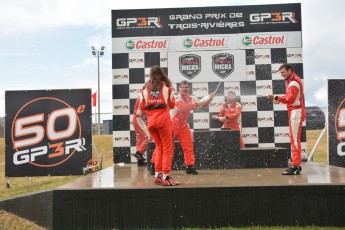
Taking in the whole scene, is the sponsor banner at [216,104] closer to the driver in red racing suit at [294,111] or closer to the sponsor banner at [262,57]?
the sponsor banner at [262,57]

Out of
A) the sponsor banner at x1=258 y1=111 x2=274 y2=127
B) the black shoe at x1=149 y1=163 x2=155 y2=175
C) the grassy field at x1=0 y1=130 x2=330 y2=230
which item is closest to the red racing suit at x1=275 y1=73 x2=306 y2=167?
the grassy field at x1=0 y1=130 x2=330 y2=230

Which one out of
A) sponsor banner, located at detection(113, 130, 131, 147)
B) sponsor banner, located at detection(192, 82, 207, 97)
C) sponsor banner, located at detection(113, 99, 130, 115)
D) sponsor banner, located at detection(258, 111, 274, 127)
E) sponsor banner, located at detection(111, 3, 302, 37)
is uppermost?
sponsor banner, located at detection(111, 3, 302, 37)

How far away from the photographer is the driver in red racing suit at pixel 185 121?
15.4ft

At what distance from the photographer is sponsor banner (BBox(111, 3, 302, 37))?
22.4ft

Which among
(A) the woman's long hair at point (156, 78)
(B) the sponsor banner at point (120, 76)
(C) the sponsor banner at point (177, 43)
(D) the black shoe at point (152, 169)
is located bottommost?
(D) the black shoe at point (152, 169)

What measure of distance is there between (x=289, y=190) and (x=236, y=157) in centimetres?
200

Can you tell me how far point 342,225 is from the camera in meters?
3.29

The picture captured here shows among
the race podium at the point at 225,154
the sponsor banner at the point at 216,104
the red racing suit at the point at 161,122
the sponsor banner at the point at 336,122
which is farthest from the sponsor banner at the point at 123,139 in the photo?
the sponsor banner at the point at 336,122

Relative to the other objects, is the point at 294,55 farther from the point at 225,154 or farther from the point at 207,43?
the point at 225,154

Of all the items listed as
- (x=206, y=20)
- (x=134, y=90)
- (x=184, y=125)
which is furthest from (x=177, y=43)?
(x=184, y=125)

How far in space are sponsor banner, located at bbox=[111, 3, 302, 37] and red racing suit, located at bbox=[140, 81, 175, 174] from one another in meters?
3.31

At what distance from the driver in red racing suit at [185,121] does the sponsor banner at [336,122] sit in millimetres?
2713

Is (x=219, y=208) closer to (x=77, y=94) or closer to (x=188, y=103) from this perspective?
(x=188, y=103)

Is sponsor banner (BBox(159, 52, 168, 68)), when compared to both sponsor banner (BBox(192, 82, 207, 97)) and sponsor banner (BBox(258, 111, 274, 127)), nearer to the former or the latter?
sponsor banner (BBox(192, 82, 207, 97))
